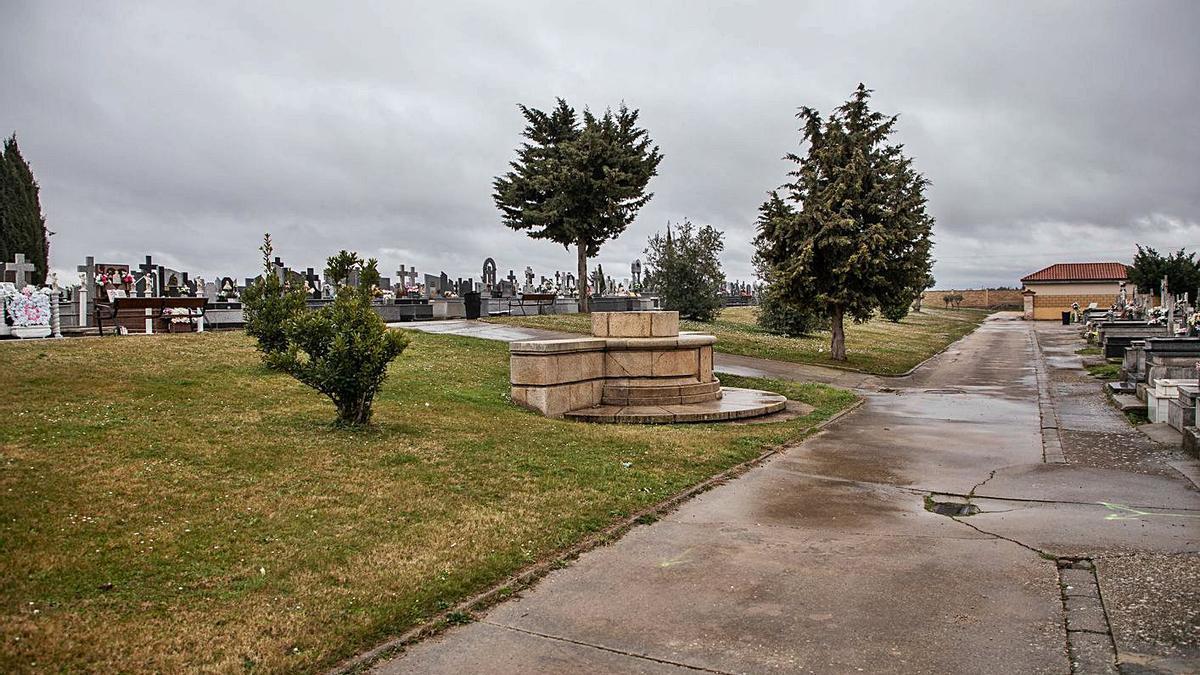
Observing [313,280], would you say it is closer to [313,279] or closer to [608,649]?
[313,279]

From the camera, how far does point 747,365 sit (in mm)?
21812

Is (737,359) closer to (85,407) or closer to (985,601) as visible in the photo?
(85,407)

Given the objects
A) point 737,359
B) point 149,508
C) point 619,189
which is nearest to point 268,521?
point 149,508

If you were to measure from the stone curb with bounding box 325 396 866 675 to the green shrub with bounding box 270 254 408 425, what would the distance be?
3770 millimetres

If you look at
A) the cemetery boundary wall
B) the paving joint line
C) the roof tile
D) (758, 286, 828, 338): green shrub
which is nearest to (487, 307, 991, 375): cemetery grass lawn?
(758, 286, 828, 338): green shrub

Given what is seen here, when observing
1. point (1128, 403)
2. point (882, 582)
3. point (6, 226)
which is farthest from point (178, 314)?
point (6, 226)

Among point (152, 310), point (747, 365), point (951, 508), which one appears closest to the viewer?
point (951, 508)

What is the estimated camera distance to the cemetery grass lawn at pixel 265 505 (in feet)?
14.6

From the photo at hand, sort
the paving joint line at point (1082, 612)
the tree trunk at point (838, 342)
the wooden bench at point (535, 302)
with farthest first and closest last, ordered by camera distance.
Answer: the wooden bench at point (535, 302), the tree trunk at point (838, 342), the paving joint line at point (1082, 612)

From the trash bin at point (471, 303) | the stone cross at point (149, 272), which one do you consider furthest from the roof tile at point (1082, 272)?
the stone cross at point (149, 272)

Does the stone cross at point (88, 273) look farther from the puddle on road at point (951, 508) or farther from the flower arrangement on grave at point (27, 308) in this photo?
the puddle on road at point (951, 508)

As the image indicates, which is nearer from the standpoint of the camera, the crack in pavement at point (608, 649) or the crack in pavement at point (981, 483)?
the crack in pavement at point (608, 649)

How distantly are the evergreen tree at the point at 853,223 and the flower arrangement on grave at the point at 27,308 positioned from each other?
1820 centimetres

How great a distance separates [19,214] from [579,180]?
3243 centimetres
